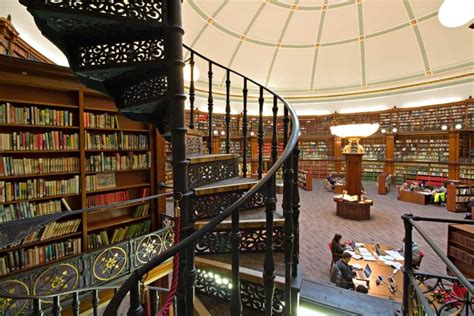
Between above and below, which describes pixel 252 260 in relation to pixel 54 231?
above

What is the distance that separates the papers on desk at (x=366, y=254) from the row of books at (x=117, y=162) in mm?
3514

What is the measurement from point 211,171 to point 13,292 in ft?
7.61

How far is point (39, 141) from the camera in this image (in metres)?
2.54

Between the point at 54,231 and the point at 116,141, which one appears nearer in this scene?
the point at 54,231

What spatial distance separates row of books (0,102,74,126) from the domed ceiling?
5.63 meters

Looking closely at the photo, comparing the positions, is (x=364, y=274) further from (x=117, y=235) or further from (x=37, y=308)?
(x=37, y=308)

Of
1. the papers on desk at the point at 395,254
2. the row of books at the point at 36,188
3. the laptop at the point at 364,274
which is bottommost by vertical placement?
the laptop at the point at 364,274

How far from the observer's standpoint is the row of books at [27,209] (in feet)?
7.73

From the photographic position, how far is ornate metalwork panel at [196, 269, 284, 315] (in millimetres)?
1142

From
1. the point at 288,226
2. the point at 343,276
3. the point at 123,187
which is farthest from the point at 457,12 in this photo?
the point at 123,187

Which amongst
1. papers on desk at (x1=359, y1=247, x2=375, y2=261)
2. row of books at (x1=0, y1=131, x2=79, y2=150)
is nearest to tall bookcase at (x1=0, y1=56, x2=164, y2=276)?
row of books at (x1=0, y1=131, x2=79, y2=150)

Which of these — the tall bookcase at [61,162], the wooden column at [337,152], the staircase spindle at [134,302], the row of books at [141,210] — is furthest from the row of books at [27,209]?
the wooden column at [337,152]

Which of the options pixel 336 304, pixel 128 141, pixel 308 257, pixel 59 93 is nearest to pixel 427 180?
pixel 308 257

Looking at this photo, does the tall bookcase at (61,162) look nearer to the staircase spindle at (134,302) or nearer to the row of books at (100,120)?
the row of books at (100,120)
